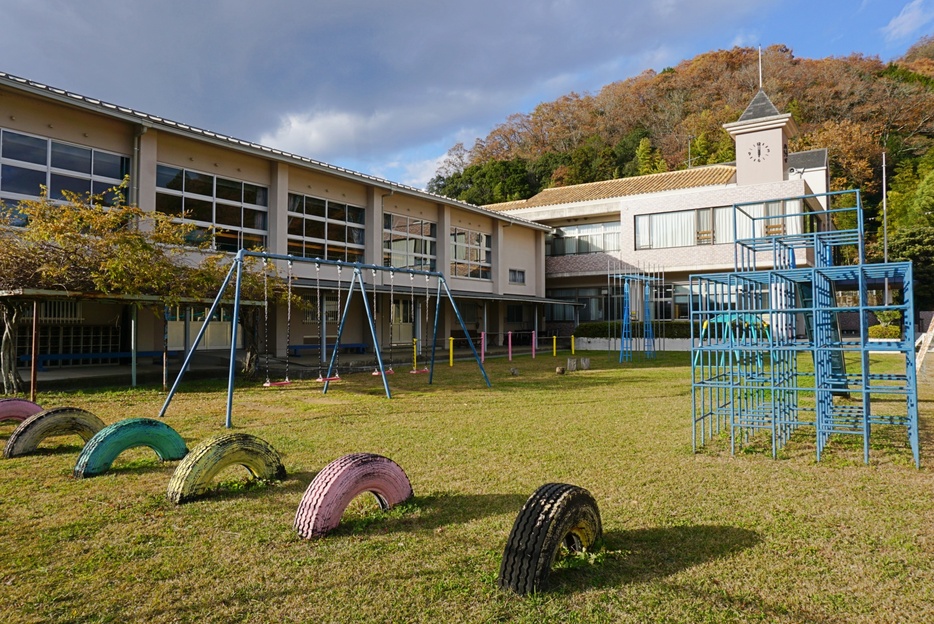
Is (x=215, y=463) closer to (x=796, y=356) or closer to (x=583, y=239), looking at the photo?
(x=796, y=356)

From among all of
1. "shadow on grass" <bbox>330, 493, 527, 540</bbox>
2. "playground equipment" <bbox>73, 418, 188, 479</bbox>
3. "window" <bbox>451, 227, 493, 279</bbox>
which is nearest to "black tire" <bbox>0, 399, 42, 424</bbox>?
"playground equipment" <bbox>73, 418, 188, 479</bbox>

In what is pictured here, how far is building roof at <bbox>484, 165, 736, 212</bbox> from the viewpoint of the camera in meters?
31.0

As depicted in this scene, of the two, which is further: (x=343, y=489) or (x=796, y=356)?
(x=796, y=356)

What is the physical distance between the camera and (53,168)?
14.9m

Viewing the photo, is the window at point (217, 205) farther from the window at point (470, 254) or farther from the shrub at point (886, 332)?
the shrub at point (886, 332)

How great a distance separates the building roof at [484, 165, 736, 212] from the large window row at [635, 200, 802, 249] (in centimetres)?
151

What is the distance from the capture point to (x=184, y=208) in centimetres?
1745

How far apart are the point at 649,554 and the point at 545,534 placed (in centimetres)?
93

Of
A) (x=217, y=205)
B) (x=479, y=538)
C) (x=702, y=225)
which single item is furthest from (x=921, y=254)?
(x=479, y=538)

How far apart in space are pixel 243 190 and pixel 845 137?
4548cm

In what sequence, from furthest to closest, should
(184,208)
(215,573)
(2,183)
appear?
(184,208)
(2,183)
(215,573)

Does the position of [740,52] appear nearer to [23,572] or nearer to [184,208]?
[184,208]

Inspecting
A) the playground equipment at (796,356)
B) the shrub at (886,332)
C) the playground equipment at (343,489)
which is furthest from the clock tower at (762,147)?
the playground equipment at (343,489)

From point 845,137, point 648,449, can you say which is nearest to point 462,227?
point 648,449
